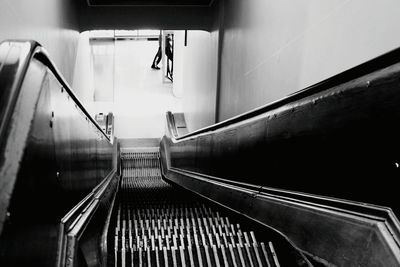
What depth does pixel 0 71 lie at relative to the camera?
1.09 meters

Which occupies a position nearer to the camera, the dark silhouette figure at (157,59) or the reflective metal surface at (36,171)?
the reflective metal surface at (36,171)

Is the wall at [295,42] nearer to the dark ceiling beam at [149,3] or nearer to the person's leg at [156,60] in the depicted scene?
the dark ceiling beam at [149,3]

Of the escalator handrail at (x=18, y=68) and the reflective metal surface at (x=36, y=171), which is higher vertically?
the escalator handrail at (x=18, y=68)

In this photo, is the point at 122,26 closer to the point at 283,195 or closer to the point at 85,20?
the point at 85,20

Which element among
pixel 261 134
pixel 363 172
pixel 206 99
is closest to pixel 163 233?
pixel 261 134

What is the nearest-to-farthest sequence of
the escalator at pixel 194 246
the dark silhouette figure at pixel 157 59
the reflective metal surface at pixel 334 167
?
the reflective metal surface at pixel 334 167
the escalator at pixel 194 246
the dark silhouette figure at pixel 157 59

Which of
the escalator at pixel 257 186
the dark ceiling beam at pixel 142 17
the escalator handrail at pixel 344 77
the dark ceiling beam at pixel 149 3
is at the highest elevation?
the dark ceiling beam at pixel 149 3

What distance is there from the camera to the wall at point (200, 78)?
7.58 metres

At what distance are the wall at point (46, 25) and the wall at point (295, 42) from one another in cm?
246

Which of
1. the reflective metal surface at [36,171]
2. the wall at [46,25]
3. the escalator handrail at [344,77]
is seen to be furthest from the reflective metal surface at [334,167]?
the wall at [46,25]

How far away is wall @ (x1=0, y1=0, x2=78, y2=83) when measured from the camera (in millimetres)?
3267

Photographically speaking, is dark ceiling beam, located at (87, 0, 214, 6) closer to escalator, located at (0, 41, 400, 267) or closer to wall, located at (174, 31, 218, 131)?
wall, located at (174, 31, 218, 131)

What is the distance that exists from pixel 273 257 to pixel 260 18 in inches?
125

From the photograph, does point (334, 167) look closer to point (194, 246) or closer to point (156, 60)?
point (194, 246)
